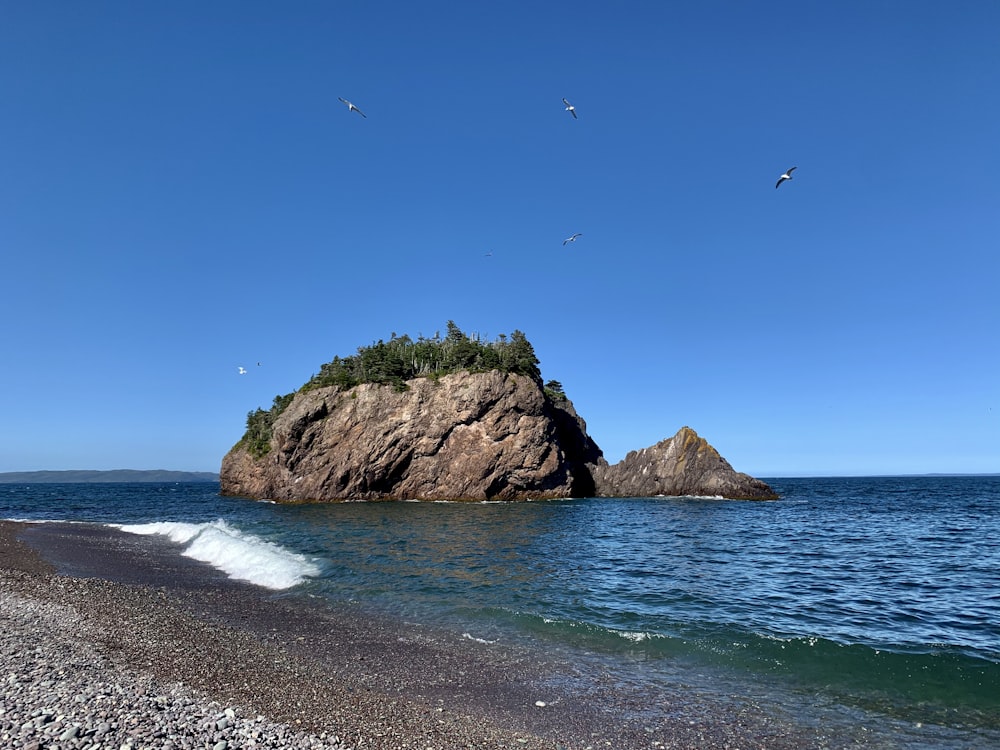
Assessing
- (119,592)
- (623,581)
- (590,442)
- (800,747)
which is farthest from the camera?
(590,442)

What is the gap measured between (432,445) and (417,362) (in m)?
17.1

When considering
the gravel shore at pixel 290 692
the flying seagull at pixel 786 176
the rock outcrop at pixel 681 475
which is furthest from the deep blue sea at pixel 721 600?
the rock outcrop at pixel 681 475

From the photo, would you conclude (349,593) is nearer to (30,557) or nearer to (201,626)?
(201,626)

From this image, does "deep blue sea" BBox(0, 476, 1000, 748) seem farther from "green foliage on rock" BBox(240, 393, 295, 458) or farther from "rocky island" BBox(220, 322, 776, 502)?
"green foliage on rock" BBox(240, 393, 295, 458)

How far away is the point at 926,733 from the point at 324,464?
7573cm

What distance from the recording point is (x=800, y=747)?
28.1ft

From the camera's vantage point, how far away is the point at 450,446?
77.1 metres

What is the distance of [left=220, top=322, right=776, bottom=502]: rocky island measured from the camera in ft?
250

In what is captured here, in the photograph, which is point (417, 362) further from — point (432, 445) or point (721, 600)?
point (721, 600)

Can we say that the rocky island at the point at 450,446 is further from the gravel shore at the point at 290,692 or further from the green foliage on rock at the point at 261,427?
the gravel shore at the point at 290,692

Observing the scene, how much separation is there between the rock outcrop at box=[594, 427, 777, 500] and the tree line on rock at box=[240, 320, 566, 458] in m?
19.7

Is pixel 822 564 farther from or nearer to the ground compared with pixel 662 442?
nearer to the ground

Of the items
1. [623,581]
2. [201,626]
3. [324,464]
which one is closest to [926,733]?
[623,581]

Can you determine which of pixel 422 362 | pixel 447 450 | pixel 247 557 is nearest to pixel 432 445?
pixel 447 450
